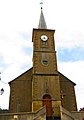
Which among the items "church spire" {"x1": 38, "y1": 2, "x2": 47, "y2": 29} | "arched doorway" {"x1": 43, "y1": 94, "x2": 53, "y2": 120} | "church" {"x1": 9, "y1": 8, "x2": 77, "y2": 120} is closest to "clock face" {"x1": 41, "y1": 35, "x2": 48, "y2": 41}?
"church" {"x1": 9, "y1": 8, "x2": 77, "y2": 120}

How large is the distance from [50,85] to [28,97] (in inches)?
156

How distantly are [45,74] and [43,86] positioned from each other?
5.94 feet

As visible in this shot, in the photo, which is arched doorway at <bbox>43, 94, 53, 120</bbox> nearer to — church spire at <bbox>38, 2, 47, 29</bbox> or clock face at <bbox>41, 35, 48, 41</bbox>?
clock face at <bbox>41, 35, 48, 41</bbox>

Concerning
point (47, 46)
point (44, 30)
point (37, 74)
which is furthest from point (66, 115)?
point (44, 30)

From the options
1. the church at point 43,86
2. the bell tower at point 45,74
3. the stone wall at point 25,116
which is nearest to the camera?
the stone wall at point 25,116

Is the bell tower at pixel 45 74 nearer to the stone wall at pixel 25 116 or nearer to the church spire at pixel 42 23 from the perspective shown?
the church spire at pixel 42 23

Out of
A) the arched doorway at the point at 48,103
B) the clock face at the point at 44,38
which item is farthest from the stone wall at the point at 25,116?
the clock face at the point at 44,38

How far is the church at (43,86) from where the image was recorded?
92.8ft

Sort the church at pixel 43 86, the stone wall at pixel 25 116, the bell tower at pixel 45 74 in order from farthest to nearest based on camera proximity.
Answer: the church at pixel 43 86 → the bell tower at pixel 45 74 → the stone wall at pixel 25 116

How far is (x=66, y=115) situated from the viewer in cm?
2467

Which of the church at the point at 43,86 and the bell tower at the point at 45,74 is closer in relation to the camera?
the bell tower at the point at 45,74

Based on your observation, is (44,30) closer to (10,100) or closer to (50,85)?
(50,85)

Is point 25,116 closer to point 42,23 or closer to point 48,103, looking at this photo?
point 48,103

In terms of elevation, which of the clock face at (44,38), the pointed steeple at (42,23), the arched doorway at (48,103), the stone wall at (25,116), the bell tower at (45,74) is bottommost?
the stone wall at (25,116)
